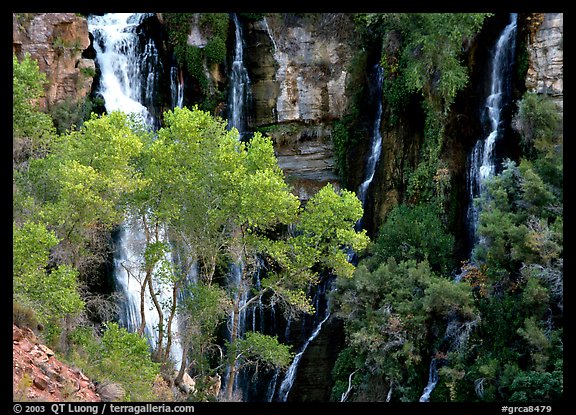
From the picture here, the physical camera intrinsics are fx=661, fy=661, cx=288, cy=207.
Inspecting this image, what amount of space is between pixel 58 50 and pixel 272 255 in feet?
45.6

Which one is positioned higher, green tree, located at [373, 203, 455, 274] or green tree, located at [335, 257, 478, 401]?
green tree, located at [373, 203, 455, 274]

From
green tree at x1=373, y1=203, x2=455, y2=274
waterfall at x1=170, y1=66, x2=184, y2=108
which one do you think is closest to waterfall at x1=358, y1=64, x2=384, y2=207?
green tree at x1=373, y1=203, x2=455, y2=274

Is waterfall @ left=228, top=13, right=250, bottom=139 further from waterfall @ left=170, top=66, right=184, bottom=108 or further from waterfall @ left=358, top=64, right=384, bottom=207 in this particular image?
waterfall @ left=358, top=64, right=384, bottom=207

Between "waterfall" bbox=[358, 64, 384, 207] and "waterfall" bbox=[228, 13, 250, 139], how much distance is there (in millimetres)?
5719

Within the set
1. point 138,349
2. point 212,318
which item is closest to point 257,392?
point 212,318

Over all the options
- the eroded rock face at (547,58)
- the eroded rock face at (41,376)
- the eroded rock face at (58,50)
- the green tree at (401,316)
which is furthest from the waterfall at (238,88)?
the eroded rock face at (41,376)

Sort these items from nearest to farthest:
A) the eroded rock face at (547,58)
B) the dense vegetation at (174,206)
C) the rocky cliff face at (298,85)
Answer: the dense vegetation at (174,206)
the eroded rock face at (547,58)
the rocky cliff face at (298,85)

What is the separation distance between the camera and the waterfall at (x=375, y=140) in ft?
86.8

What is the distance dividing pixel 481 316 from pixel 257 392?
30.7 ft

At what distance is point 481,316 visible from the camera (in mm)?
18922

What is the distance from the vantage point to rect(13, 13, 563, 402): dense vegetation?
1688 cm

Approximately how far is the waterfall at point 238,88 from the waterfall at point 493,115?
10.6m

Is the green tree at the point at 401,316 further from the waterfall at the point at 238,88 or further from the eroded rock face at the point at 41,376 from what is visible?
the waterfall at the point at 238,88

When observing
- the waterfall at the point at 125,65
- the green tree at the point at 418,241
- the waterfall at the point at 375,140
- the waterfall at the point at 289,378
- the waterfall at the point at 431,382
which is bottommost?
the waterfall at the point at 289,378
